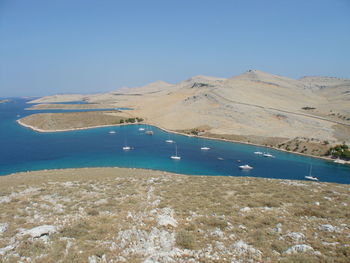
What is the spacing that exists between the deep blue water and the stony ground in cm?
3760

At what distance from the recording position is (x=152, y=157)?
67.1m

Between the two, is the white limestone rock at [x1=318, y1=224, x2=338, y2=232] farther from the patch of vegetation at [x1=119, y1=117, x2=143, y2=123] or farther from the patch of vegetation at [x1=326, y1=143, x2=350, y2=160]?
the patch of vegetation at [x1=119, y1=117, x2=143, y2=123]

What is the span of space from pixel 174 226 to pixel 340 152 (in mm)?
75110

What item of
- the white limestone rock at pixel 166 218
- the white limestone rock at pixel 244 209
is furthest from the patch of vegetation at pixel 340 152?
the white limestone rock at pixel 166 218

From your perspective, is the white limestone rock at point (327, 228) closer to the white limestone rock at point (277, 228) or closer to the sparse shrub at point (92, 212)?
the white limestone rock at point (277, 228)

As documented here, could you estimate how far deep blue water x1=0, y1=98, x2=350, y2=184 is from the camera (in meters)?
56.0

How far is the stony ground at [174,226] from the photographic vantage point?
9.95 metres

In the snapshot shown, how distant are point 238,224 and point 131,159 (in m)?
53.9

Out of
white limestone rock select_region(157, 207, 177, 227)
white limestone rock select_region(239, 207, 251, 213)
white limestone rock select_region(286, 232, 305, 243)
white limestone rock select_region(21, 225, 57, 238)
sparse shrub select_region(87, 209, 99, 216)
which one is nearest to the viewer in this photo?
white limestone rock select_region(286, 232, 305, 243)

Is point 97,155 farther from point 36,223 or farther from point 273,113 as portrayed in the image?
point 273,113

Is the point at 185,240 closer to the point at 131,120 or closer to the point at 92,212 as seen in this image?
the point at 92,212

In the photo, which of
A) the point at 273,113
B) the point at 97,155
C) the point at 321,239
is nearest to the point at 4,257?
the point at 321,239

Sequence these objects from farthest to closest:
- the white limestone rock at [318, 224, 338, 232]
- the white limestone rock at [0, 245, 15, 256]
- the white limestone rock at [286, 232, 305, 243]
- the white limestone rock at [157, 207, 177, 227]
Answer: the white limestone rock at [157, 207, 177, 227], the white limestone rock at [318, 224, 338, 232], the white limestone rock at [286, 232, 305, 243], the white limestone rock at [0, 245, 15, 256]

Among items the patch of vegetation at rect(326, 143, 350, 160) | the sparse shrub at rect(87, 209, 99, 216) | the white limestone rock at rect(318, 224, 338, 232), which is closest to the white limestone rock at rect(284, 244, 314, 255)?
the white limestone rock at rect(318, 224, 338, 232)
